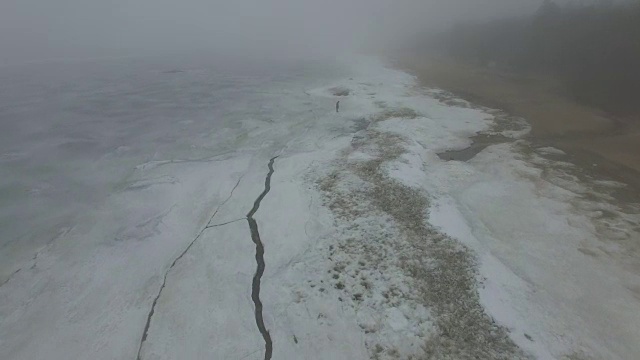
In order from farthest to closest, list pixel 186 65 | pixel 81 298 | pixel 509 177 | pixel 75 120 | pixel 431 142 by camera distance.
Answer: pixel 186 65, pixel 75 120, pixel 431 142, pixel 509 177, pixel 81 298

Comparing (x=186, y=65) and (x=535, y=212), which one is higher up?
(x=535, y=212)

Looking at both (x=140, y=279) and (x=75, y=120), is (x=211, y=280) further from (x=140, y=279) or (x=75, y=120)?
(x=75, y=120)

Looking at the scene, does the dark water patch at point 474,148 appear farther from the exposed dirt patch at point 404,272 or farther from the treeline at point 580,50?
the treeline at point 580,50

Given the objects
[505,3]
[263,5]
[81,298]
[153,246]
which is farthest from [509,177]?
[263,5]

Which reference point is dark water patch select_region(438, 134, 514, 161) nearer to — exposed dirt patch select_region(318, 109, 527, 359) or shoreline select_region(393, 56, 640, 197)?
shoreline select_region(393, 56, 640, 197)

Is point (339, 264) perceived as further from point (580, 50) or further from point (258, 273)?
point (580, 50)

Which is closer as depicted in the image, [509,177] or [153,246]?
[153,246]

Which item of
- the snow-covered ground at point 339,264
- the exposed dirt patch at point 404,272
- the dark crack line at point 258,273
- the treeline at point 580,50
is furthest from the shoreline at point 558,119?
the dark crack line at point 258,273
